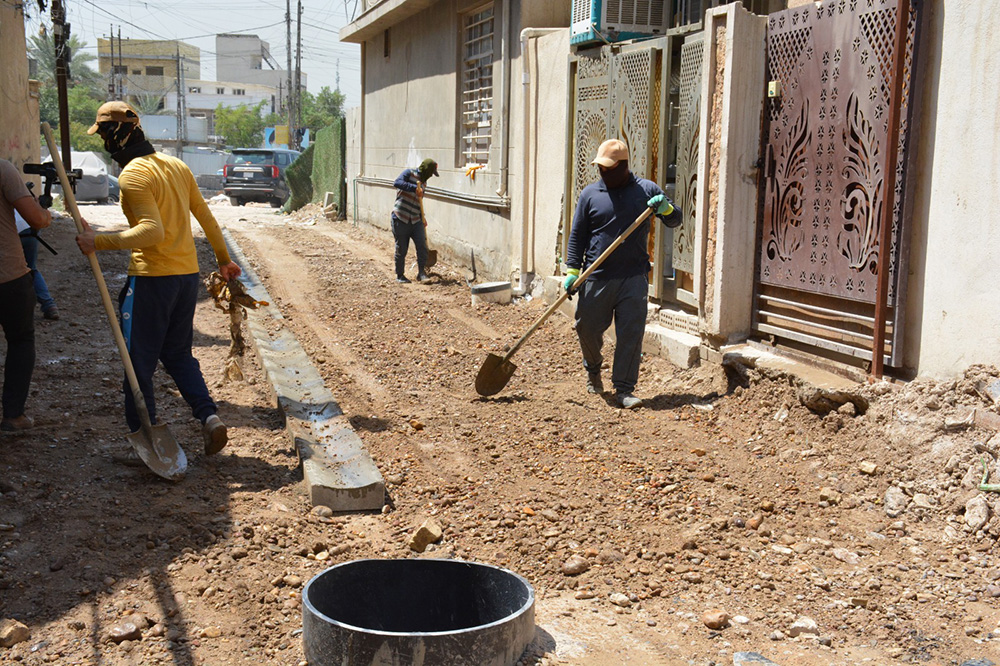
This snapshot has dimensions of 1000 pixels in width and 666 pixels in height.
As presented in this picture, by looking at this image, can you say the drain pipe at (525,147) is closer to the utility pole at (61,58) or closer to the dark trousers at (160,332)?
the dark trousers at (160,332)

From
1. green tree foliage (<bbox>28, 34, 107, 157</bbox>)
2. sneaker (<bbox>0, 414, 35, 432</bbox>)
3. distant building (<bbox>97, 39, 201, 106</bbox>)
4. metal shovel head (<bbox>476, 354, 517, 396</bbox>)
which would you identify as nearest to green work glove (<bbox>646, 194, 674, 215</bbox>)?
metal shovel head (<bbox>476, 354, 517, 396</bbox>)

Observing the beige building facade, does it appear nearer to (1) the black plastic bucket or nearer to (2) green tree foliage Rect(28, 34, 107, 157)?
(1) the black plastic bucket

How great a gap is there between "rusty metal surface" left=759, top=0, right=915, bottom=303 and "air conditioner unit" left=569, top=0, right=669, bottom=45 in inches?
109

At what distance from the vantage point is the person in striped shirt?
12516 millimetres

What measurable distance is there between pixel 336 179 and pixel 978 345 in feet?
64.7

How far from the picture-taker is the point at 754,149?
261 inches

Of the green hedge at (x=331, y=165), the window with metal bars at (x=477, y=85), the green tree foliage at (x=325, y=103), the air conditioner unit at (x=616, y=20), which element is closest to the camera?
the air conditioner unit at (x=616, y=20)

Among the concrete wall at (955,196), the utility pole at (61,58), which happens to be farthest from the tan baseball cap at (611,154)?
the utility pole at (61,58)

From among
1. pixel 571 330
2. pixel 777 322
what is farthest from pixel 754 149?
pixel 571 330

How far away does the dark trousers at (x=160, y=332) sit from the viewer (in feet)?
16.4

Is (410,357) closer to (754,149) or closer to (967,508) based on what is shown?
(754,149)

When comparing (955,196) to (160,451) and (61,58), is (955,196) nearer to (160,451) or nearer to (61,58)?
(160,451)

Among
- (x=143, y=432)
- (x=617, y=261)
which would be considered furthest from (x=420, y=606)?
(x=617, y=261)

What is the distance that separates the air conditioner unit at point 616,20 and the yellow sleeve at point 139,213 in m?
5.26
